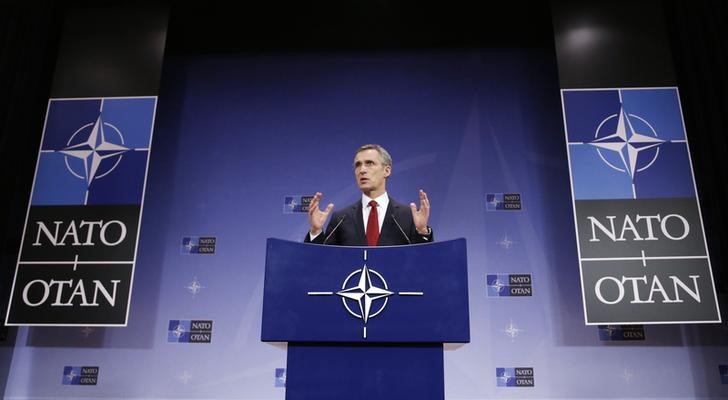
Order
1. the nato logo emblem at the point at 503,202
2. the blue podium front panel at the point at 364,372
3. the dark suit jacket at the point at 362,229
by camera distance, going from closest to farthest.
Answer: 1. the blue podium front panel at the point at 364,372
2. the dark suit jacket at the point at 362,229
3. the nato logo emblem at the point at 503,202

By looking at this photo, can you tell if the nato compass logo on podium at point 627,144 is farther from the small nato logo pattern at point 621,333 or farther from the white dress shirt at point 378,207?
the white dress shirt at point 378,207

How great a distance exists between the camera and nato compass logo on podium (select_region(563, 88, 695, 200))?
363cm

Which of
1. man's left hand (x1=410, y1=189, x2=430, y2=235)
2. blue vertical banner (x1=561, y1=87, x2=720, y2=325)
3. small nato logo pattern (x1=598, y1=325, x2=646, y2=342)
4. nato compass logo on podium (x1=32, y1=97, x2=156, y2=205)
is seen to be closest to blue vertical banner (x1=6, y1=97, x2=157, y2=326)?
nato compass logo on podium (x1=32, y1=97, x2=156, y2=205)

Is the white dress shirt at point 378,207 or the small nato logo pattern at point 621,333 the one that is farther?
the small nato logo pattern at point 621,333

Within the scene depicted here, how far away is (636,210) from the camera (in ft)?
11.8

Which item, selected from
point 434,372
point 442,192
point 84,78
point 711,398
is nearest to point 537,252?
point 442,192

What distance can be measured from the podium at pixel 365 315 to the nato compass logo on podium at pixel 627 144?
2.18 metres

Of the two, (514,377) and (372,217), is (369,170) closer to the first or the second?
(372,217)

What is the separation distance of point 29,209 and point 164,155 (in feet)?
3.13

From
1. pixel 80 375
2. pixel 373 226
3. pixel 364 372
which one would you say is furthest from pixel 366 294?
pixel 80 375

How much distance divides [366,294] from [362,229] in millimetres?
885

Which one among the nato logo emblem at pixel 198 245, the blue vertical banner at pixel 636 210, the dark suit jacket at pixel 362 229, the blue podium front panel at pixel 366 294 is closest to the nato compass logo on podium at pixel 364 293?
the blue podium front panel at pixel 366 294

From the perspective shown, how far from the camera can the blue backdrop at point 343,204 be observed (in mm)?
3725

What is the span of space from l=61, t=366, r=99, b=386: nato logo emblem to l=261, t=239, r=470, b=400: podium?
269cm
